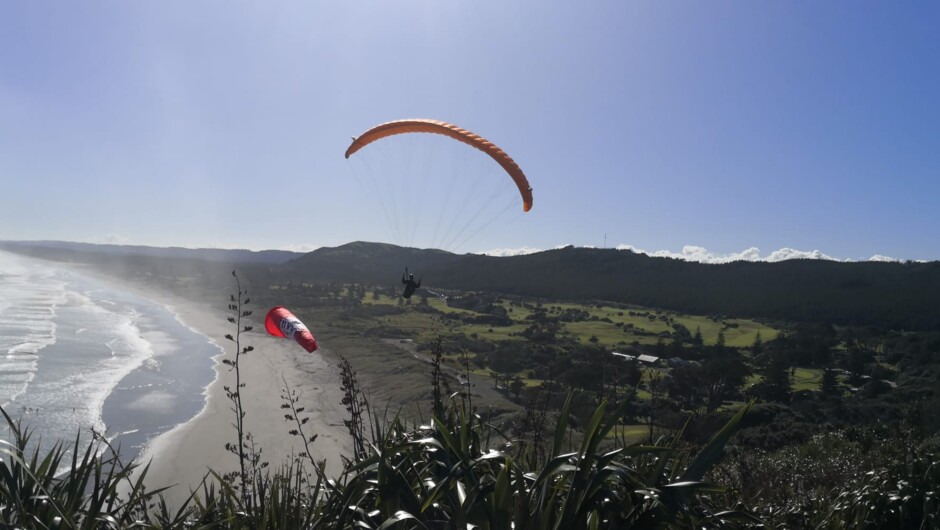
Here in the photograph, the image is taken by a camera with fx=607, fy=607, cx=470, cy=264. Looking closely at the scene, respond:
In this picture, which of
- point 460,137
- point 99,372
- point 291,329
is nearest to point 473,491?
point 291,329

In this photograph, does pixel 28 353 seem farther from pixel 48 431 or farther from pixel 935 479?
pixel 935 479

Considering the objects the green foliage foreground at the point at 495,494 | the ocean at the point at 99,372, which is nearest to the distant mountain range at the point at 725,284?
the ocean at the point at 99,372

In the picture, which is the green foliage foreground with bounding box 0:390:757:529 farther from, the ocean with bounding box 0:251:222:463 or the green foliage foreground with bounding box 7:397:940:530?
the ocean with bounding box 0:251:222:463

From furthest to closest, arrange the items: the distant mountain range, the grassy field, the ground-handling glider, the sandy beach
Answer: the distant mountain range, the grassy field, the sandy beach, the ground-handling glider

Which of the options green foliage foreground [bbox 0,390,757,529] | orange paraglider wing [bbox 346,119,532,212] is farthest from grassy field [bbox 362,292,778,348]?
green foliage foreground [bbox 0,390,757,529]

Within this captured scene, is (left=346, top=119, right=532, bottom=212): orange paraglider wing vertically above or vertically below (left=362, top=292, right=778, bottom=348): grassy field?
above
